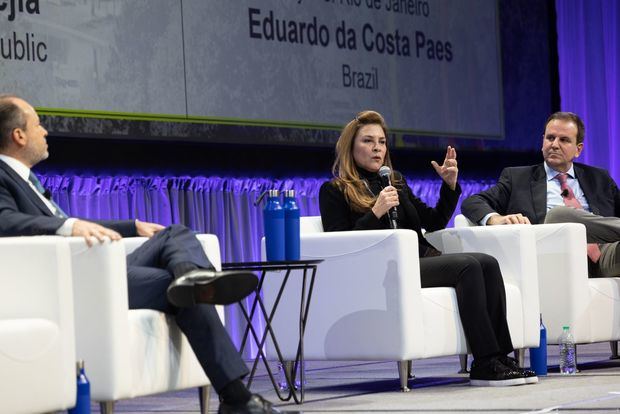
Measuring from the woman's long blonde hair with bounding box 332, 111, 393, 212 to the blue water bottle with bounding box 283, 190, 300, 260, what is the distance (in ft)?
1.45

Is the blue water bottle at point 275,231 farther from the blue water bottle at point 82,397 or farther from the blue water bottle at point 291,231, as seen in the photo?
the blue water bottle at point 82,397

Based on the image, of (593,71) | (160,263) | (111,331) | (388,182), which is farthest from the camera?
(593,71)

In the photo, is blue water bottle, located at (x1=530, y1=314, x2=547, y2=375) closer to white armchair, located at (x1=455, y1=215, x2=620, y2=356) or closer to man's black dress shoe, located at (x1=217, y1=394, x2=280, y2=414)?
white armchair, located at (x1=455, y1=215, x2=620, y2=356)

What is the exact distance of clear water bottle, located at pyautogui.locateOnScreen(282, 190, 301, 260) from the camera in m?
4.29

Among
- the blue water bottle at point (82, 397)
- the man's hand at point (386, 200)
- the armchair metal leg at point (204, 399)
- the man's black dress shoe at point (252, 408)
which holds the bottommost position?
the armchair metal leg at point (204, 399)

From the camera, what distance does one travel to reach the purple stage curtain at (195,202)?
5.88m

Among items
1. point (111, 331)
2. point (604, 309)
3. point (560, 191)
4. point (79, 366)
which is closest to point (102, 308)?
point (111, 331)

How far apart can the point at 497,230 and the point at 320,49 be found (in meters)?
2.46

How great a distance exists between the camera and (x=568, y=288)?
4957mm

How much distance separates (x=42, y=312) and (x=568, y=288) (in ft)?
8.20

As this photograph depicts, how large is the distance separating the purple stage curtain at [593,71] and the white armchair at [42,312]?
6156mm

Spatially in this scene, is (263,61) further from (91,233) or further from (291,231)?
(91,233)

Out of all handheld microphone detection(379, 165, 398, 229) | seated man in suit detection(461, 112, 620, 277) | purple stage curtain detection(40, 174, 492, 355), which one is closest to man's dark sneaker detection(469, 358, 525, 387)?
handheld microphone detection(379, 165, 398, 229)

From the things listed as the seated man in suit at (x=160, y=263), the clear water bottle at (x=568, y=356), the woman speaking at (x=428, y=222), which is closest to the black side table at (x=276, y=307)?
the woman speaking at (x=428, y=222)
